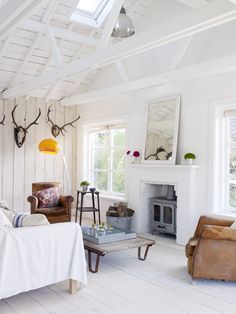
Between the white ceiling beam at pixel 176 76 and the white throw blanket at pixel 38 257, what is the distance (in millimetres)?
2613

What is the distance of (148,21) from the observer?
6.00 meters

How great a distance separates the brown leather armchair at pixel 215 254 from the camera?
357 centimetres

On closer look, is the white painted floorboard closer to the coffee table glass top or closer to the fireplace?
the coffee table glass top

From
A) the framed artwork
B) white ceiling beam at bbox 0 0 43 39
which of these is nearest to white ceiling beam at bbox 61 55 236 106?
the framed artwork

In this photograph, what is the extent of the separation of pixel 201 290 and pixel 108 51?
296 centimetres

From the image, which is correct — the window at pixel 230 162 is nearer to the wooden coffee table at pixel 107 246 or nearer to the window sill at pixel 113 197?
the wooden coffee table at pixel 107 246

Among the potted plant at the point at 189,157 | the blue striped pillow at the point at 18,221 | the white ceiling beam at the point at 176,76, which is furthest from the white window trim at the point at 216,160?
the blue striped pillow at the point at 18,221

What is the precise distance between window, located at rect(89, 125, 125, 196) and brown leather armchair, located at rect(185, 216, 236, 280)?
3.55m

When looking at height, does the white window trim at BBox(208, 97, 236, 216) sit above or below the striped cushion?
above

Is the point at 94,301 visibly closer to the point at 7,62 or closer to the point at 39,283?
the point at 39,283

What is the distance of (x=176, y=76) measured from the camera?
4.81 meters

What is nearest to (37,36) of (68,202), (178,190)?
(68,202)

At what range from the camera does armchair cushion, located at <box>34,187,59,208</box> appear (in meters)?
6.22

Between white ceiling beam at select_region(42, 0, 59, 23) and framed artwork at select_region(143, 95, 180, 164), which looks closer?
white ceiling beam at select_region(42, 0, 59, 23)
